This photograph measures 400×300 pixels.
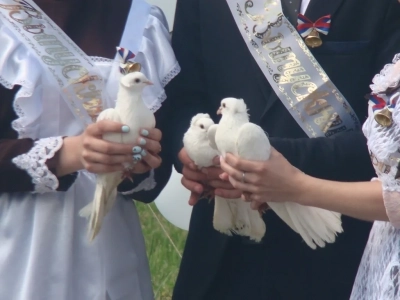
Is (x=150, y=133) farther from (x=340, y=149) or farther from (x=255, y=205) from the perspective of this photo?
(x=340, y=149)

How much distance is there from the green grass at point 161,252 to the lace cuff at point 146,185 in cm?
148

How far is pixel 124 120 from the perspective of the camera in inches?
72.9

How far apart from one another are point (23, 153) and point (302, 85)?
2.19 feet

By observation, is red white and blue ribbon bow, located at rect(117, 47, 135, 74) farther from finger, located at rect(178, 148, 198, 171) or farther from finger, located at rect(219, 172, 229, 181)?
finger, located at rect(219, 172, 229, 181)

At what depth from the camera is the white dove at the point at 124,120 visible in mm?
1853

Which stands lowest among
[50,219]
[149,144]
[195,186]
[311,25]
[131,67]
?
[50,219]

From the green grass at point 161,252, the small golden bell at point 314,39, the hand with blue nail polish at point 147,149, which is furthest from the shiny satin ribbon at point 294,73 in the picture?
the green grass at point 161,252

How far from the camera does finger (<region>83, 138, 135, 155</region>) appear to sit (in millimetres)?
1838

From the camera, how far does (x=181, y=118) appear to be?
2150 mm

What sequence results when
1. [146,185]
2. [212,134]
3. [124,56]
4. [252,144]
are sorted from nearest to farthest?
[252,144] → [212,134] → [124,56] → [146,185]

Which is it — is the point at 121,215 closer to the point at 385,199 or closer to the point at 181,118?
the point at 181,118

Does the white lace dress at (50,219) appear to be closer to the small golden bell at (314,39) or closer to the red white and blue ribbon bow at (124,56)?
the red white and blue ribbon bow at (124,56)

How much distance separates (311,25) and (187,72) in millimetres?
330

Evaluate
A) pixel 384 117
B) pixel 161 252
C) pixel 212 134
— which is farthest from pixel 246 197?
pixel 161 252
